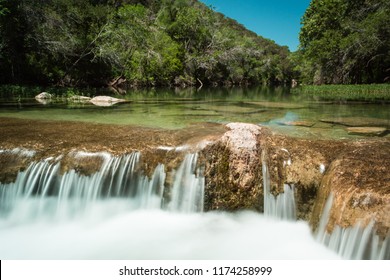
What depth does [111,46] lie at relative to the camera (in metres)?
26.8

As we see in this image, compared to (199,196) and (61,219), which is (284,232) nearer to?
(199,196)

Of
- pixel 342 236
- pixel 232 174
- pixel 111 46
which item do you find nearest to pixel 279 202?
pixel 232 174

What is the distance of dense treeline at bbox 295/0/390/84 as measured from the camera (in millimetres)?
28453

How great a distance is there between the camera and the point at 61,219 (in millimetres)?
5797

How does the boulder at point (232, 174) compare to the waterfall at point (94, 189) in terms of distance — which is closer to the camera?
the boulder at point (232, 174)

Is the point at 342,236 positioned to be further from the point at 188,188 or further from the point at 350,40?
the point at 350,40

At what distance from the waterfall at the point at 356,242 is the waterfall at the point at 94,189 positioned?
7.45 ft

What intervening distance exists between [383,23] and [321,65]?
838cm

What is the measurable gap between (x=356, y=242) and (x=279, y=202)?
1688mm

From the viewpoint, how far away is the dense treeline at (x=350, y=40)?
28.5 m

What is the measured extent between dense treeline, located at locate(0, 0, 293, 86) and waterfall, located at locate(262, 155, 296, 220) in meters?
18.8

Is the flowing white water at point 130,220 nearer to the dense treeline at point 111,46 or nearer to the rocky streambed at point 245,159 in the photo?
the rocky streambed at point 245,159

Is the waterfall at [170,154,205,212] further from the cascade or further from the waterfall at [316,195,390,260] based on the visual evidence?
the waterfall at [316,195,390,260]

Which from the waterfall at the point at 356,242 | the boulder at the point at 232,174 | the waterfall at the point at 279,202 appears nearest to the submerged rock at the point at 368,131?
the waterfall at the point at 279,202
